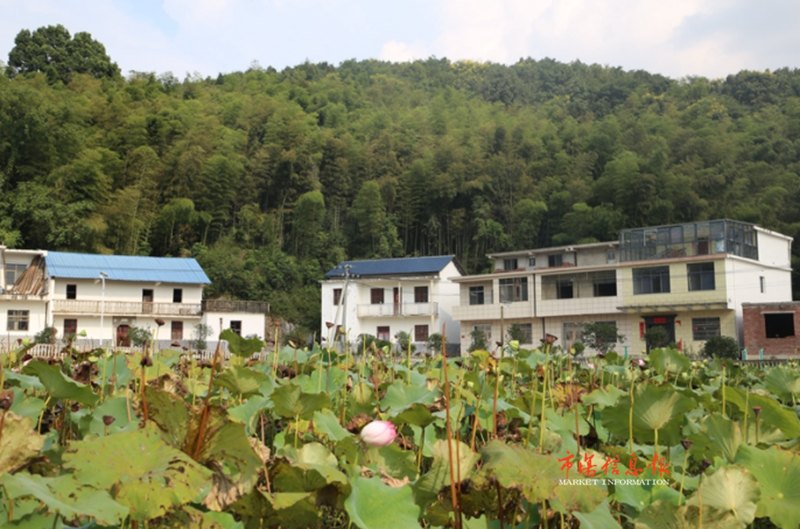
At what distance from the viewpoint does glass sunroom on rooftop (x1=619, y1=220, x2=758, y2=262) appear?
2431 cm

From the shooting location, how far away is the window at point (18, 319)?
2559cm

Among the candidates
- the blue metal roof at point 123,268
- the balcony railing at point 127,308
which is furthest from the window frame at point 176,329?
the blue metal roof at point 123,268

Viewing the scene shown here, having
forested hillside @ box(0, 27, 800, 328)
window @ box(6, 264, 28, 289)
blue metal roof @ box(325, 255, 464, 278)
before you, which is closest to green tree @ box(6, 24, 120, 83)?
forested hillside @ box(0, 27, 800, 328)

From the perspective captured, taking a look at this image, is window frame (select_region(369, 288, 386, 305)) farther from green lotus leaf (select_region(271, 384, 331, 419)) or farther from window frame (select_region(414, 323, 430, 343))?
green lotus leaf (select_region(271, 384, 331, 419))

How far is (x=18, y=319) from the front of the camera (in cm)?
2569

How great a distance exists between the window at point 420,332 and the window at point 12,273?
1682 centimetres

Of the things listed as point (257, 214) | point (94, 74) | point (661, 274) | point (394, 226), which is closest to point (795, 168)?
point (661, 274)

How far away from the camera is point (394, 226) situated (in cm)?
4041

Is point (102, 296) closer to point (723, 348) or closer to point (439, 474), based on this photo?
point (723, 348)

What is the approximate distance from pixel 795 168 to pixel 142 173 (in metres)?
35.0

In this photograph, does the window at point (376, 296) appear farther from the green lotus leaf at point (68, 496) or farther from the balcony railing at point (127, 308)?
the green lotus leaf at point (68, 496)

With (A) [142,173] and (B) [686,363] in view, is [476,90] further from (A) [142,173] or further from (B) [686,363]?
(B) [686,363]

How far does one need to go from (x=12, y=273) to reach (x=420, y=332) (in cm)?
1732

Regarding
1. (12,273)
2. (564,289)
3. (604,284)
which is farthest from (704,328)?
(12,273)
